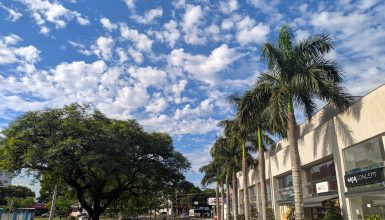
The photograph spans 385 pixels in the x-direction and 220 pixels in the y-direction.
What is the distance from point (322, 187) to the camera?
26656mm

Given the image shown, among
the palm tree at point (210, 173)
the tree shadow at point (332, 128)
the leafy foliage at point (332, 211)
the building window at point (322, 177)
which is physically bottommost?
the leafy foliage at point (332, 211)

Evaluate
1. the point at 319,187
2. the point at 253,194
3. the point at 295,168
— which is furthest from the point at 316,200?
the point at 253,194

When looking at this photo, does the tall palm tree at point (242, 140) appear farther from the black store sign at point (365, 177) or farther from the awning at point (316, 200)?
the black store sign at point (365, 177)

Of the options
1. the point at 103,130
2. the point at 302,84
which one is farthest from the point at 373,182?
the point at 103,130

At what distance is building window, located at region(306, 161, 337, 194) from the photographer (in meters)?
25.3

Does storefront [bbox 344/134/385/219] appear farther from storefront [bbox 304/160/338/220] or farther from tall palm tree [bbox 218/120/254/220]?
tall palm tree [bbox 218/120/254/220]

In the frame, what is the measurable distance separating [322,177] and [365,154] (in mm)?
7065

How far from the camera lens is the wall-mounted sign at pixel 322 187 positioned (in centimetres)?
2603

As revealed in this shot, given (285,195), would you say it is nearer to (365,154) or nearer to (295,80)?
(365,154)

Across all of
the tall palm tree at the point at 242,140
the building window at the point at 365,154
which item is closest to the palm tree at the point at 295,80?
the building window at the point at 365,154

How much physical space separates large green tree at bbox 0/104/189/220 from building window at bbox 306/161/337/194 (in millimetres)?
11307

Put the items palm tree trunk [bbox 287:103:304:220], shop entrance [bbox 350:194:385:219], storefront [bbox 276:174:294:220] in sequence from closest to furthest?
1. palm tree trunk [bbox 287:103:304:220]
2. shop entrance [bbox 350:194:385:219]
3. storefront [bbox 276:174:294:220]

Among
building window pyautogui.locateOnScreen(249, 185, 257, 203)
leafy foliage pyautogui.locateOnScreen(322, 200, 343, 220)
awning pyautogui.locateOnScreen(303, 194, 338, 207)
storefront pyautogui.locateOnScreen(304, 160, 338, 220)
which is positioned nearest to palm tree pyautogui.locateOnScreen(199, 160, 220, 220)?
building window pyautogui.locateOnScreen(249, 185, 257, 203)

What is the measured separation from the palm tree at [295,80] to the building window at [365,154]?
8.41ft
